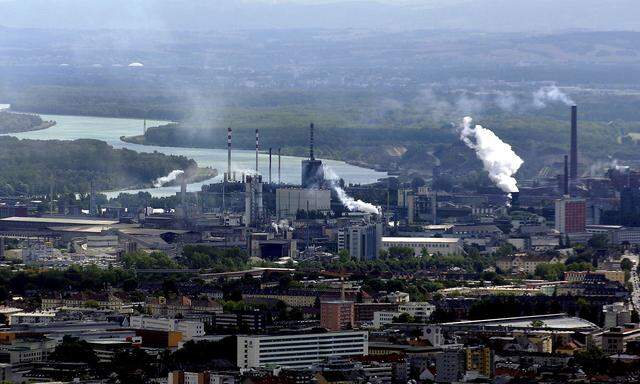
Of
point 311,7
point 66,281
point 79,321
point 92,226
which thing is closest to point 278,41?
point 311,7

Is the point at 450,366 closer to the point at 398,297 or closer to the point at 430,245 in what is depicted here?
the point at 398,297

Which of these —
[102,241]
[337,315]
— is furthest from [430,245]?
[337,315]

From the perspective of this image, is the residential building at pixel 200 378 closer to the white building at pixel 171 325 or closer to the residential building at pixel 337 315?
the white building at pixel 171 325

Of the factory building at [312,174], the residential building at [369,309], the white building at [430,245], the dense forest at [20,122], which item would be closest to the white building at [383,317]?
the residential building at [369,309]

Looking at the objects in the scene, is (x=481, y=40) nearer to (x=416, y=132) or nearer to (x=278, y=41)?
(x=278, y=41)

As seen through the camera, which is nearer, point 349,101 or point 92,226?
point 92,226
